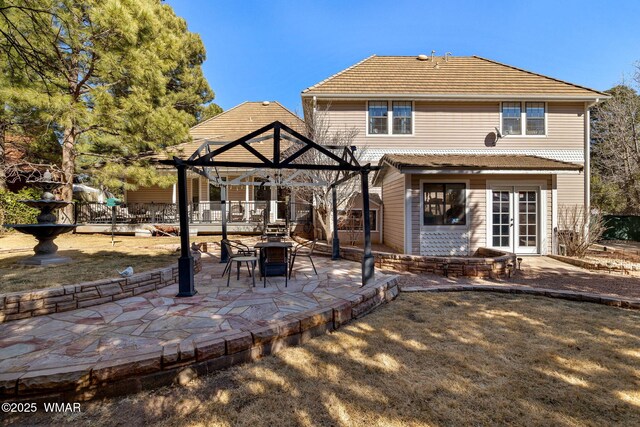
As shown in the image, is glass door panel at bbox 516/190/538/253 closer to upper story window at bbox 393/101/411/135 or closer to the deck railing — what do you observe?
upper story window at bbox 393/101/411/135

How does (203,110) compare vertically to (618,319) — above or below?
above

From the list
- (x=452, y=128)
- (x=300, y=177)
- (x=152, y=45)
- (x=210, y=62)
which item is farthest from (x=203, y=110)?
(x=452, y=128)

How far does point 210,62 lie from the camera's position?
78.1 feet

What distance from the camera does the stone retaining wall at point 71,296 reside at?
3.82 m

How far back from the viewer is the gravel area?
233 inches

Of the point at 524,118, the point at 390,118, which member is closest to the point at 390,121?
the point at 390,118

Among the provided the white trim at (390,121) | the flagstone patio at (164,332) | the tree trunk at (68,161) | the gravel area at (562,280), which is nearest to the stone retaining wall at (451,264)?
the gravel area at (562,280)

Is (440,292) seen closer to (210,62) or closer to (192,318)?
(192,318)

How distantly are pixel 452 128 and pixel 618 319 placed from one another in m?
9.86

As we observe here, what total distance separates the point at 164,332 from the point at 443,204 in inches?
326

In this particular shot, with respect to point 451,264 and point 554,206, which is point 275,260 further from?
point 554,206

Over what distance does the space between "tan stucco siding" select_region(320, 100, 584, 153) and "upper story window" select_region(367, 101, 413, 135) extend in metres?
0.22

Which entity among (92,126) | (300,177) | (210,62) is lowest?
(300,177)

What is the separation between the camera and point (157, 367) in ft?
8.64
